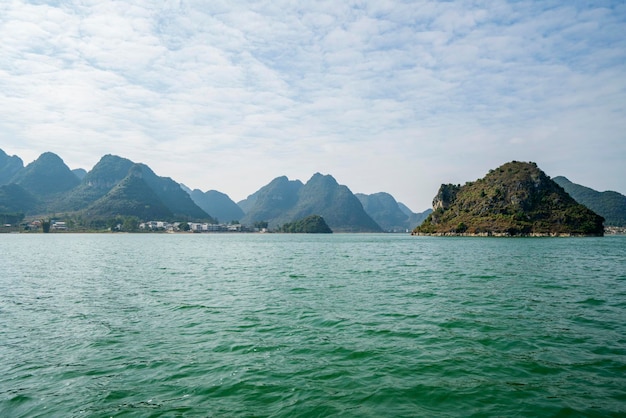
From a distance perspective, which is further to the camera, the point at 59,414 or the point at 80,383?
the point at 80,383

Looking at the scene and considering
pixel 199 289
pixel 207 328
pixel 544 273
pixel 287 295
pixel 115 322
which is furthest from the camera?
pixel 544 273

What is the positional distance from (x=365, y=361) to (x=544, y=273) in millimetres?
36751

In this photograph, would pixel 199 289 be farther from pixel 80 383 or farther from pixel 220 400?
pixel 220 400

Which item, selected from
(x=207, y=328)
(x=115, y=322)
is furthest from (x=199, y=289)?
(x=207, y=328)

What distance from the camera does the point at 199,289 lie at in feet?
107

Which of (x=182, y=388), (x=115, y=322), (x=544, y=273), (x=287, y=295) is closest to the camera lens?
(x=182, y=388)

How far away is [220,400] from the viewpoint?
11055 mm

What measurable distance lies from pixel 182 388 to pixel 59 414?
3399mm

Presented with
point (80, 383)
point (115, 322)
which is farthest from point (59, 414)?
point (115, 322)

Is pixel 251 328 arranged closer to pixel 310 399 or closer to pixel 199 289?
pixel 310 399

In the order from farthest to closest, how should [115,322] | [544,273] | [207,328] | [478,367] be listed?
1. [544,273]
2. [115,322]
3. [207,328]
4. [478,367]

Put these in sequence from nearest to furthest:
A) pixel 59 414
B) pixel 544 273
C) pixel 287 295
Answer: pixel 59 414 → pixel 287 295 → pixel 544 273

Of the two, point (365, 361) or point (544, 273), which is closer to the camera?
point (365, 361)

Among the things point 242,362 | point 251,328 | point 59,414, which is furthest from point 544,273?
point 59,414
